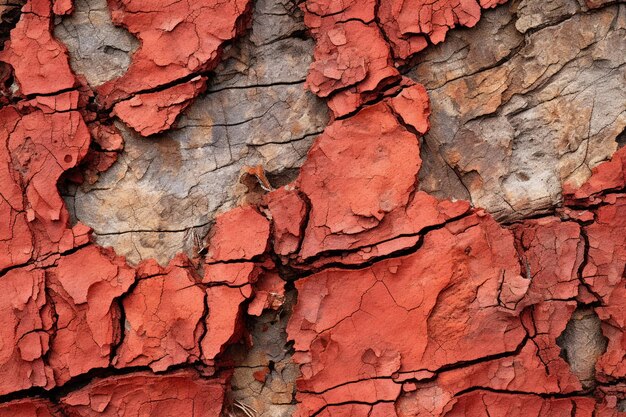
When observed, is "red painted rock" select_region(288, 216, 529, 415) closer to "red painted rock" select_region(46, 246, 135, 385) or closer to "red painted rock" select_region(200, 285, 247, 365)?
"red painted rock" select_region(200, 285, 247, 365)

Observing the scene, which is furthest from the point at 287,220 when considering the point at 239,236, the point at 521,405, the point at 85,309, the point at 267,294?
the point at 521,405

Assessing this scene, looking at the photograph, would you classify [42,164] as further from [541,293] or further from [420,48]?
[541,293]

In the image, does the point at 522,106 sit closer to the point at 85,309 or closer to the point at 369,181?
the point at 369,181

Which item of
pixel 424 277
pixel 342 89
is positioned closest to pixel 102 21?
pixel 342 89

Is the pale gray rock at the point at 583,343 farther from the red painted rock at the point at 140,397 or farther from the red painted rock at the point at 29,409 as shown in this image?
the red painted rock at the point at 29,409

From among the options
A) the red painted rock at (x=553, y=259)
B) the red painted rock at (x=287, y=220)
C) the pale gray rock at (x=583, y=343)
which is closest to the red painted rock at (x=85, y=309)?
the red painted rock at (x=287, y=220)

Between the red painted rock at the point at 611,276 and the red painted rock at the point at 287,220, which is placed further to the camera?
the red painted rock at the point at 287,220

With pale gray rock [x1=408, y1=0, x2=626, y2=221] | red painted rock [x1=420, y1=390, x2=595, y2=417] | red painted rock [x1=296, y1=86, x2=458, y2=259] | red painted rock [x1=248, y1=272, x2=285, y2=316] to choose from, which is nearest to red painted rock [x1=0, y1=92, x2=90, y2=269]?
red painted rock [x1=248, y1=272, x2=285, y2=316]
